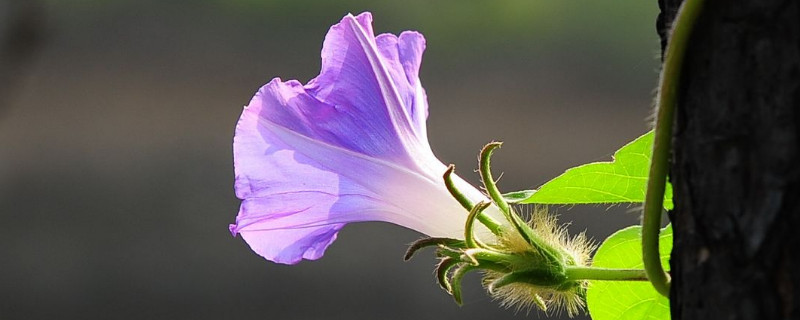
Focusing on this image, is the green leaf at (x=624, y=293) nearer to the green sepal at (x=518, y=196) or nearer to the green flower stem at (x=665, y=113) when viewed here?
the green sepal at (x=518, y=196)

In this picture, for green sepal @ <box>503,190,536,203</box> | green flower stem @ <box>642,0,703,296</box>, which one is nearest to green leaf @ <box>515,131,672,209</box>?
green sepal @ <box>503,190,536,203</box>

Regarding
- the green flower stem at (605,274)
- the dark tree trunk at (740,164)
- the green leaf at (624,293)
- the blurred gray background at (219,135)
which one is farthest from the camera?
the blurred gray background at (219,135)

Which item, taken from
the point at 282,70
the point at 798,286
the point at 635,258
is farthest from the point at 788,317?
the point at 282,70

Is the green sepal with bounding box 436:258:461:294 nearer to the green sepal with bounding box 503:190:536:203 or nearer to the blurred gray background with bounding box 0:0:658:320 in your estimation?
the green sepal with bounding box 503:190:536:203

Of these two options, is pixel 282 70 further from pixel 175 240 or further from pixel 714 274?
pixel 714 274

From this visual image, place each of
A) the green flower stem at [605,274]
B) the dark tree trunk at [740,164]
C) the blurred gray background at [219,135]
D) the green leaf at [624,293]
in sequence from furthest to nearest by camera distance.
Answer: the blurred gray background at [219,135] < the green leaf at [624,293] < the green flower stem at [605,274] < the dark tree trunk at [740,164]

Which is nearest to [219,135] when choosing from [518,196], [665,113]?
[518,196]

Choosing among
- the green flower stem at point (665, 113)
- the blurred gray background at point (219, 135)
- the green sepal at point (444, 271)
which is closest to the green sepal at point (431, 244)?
the green sepal at point (444, 271)
